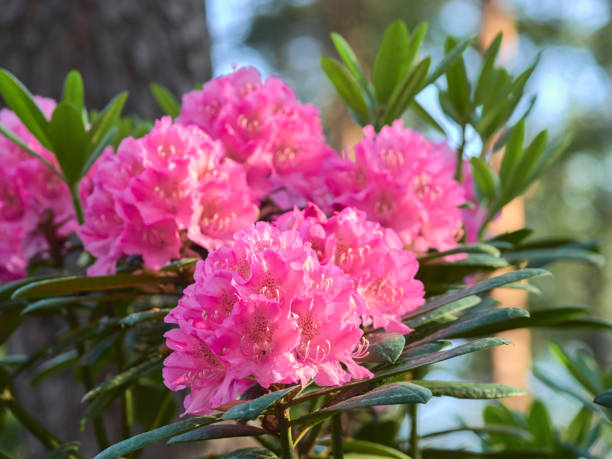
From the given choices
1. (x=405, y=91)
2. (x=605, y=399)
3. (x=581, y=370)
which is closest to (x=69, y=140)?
(x=405, y=91)

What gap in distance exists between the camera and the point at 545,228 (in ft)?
43.0

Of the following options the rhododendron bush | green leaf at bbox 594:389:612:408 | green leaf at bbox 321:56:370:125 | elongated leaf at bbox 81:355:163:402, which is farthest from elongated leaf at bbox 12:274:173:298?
green leaf at bbox 594:389:612:408

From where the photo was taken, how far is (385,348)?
0.65m

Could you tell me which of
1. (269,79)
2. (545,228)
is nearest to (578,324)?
(269,79)

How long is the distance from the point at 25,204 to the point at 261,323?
0.63 metres

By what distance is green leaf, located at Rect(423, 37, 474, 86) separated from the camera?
0.95 meters

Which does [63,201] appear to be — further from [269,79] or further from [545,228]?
[545,228]

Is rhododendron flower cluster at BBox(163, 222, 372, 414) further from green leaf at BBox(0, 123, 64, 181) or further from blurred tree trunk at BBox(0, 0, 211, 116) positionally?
blurred tree trunk at BBox(0, 0, 211, 116)

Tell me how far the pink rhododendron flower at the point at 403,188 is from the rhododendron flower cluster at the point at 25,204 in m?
0.46

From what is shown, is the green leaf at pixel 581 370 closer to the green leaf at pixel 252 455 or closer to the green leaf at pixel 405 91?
the green leaf at pixel 405 91

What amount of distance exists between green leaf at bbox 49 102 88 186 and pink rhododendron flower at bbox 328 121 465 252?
375 mm

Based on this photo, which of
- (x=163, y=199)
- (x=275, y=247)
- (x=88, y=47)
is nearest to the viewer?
(x=275, y=247)

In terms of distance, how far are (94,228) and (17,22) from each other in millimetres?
1336

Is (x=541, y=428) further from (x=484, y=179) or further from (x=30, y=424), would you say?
(x=30, y=424)
